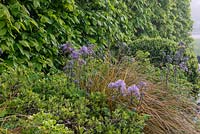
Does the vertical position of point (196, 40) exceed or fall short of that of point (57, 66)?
it exceeds it

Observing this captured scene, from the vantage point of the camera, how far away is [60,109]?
204cm

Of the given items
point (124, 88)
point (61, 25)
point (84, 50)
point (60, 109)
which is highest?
point (61, 25)

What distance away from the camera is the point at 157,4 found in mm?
6078

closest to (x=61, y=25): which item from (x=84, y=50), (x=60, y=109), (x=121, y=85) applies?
(x=84, y=50)

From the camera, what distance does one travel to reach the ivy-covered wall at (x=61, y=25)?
2.77 metres

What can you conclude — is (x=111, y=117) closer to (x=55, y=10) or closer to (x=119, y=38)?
(x=55, y=10)

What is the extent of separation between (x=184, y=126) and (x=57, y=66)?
1398mm

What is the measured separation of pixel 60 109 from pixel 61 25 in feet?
4.66

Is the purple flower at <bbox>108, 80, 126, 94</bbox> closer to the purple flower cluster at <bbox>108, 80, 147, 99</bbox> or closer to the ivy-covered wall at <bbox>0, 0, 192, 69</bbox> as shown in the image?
the purple flower cluster at <bbox>108, 80, 147, 99</bbox>

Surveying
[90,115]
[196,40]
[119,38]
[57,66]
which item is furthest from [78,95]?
[196,40]

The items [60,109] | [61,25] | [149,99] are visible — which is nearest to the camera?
[60,109]

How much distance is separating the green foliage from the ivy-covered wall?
47 centimetres

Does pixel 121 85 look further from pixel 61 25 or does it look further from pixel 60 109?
pixel 61 25

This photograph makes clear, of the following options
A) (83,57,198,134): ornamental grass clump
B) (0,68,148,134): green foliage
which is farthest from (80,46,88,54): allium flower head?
(0,68,148,134): green foliage
